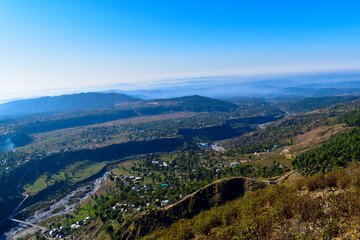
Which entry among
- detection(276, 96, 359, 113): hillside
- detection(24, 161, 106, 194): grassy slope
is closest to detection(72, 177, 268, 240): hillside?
detection(24, 161, 106, 194): grassy slope

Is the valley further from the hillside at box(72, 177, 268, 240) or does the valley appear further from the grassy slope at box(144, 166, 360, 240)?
the grassy slope at box(144, 166, 360, 240)

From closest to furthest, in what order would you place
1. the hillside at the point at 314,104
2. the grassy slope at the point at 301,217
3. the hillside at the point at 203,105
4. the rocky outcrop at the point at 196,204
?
1. the grassy slope at the point at 301,217
2. the rocky outcrop at the point at 196,204
3. the hillside at the point at 314,104
4. the hillside at the point at 203,105

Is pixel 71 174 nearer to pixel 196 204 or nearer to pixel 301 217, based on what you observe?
pixel 196 204

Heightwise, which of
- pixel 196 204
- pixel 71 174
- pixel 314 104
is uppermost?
pixel 196 204

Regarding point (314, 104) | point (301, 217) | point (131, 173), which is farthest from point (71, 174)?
point (314, 104)

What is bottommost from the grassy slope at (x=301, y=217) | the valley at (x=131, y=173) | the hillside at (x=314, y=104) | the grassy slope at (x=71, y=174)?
the grassy slope at (x=71, y=174)

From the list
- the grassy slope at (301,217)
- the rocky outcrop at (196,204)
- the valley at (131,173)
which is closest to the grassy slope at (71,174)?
the valley at (131,173)

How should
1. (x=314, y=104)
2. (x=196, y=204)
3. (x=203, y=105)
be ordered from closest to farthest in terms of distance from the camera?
1. (x=196, y=204)
2. (x=314, y=104)
3. (x=203, y=105)

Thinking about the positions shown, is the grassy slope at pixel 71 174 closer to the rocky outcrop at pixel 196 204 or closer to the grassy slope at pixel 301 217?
the rocky outcrop at pixel 196 204

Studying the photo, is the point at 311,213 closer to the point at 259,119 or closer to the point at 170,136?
the point at 170,136

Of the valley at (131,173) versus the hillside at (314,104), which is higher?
the hillside at (314,104)

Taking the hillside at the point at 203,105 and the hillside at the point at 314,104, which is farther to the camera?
the hillside at the point at 203,105
